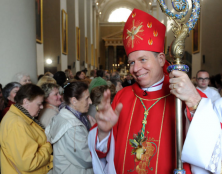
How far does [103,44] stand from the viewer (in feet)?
92.7

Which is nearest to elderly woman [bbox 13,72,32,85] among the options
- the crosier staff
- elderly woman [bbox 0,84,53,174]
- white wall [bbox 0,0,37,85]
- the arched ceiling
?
white wall [bbox 0,0,37,85]

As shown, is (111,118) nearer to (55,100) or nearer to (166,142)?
(166,142)

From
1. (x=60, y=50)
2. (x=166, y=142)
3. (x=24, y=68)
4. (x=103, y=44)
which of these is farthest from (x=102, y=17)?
(x=166, y=142)

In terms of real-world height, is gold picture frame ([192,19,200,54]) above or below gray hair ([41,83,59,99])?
above

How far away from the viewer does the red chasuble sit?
1.71 metres

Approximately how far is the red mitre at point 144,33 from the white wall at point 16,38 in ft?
7.20

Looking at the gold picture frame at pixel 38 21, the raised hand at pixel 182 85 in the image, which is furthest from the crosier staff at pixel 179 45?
the gold picture frame at pixel 38 21

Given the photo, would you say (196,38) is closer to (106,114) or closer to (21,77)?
(21,77)

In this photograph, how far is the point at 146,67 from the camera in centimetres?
181

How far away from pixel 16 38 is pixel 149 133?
276cm

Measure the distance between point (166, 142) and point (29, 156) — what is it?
4.42 feet

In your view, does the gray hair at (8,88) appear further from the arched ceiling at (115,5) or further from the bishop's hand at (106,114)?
the arched ceiling at (115,5)

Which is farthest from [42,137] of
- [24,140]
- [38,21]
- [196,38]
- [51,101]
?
[196,38]

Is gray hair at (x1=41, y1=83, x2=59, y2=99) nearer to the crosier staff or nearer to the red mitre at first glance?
the red mitre
